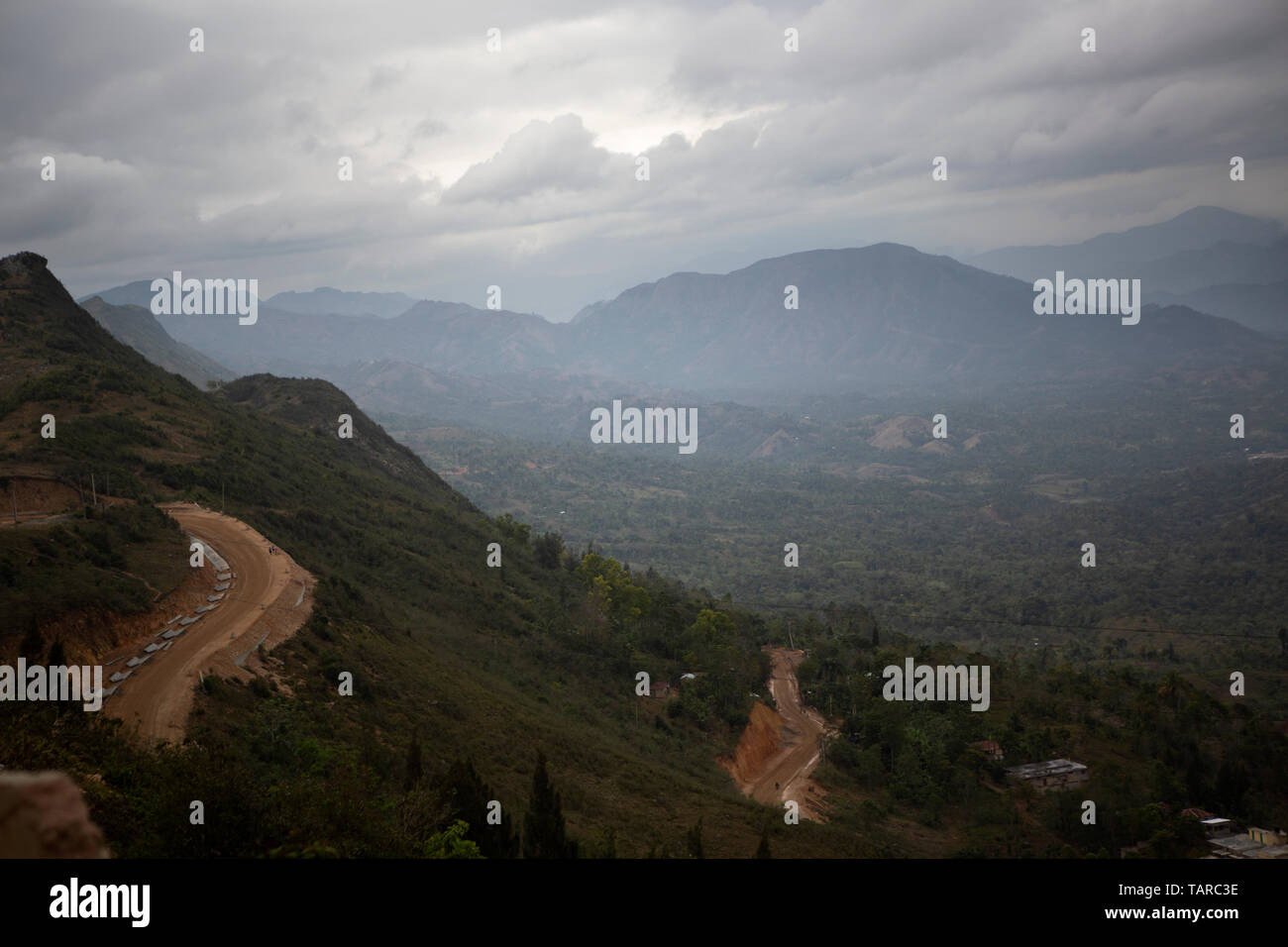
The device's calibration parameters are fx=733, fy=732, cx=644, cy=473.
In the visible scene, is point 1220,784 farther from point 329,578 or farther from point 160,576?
point 160,576

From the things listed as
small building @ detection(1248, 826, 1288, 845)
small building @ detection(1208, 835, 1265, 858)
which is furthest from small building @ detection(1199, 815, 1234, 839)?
small building @ detection(1248, 826, 1288, 845)

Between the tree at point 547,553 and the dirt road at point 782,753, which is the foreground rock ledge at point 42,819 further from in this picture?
the tree at point 547,553

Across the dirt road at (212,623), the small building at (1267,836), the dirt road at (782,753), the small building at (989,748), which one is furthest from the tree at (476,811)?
the small building at (989,748)

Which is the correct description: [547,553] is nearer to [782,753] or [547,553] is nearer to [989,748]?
[782,753]

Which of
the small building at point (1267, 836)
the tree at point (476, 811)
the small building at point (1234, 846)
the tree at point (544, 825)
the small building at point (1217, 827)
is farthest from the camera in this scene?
the small building at point (1217, 827)
